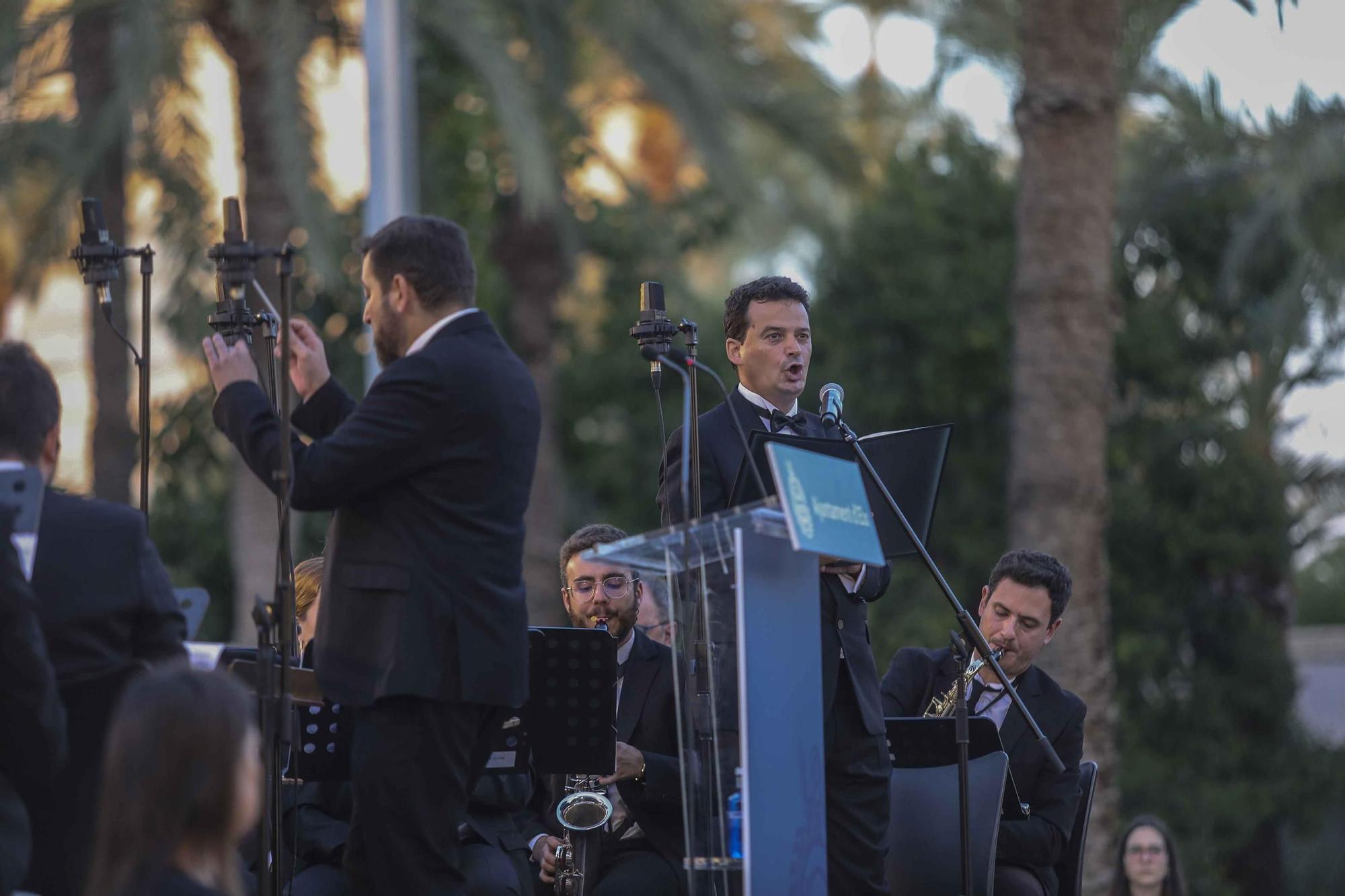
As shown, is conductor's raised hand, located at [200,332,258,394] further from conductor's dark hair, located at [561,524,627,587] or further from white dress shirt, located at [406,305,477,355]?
conductor's dark hair, located at [561,524,627,587]

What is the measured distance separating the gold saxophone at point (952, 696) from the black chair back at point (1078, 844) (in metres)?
0.59

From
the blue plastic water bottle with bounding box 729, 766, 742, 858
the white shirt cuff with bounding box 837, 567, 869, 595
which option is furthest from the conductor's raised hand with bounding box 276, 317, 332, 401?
the white shirt cuff with bounding box 837, 567, 869, 595

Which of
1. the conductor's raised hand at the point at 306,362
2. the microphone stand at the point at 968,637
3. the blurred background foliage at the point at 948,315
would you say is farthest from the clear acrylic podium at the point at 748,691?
the blurred background foliage at the point at 948,315

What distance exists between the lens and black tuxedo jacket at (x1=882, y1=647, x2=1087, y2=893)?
22.1 feet

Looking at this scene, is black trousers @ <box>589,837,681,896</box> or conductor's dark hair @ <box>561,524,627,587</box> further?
conductor's dark hair @ <box>561,524,627,587</box>

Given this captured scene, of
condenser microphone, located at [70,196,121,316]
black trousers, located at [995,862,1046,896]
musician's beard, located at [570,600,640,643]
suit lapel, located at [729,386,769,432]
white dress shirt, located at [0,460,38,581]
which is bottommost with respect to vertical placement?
black trousers, located at [995,862,1046,896]

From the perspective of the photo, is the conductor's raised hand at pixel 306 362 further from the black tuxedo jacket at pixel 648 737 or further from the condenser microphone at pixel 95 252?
the black tuxedo jacket at pixel 648 737

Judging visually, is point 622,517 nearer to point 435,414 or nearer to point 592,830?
point 592,830

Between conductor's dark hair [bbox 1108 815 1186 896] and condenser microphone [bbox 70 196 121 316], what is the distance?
5.97m

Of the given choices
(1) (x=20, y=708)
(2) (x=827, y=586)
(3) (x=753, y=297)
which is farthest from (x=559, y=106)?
(1) (x=20, y=708)

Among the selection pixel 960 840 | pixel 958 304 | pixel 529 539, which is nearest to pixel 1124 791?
pixel 958 304

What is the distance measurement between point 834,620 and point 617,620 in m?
1.73

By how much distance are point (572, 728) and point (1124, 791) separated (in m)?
9.35

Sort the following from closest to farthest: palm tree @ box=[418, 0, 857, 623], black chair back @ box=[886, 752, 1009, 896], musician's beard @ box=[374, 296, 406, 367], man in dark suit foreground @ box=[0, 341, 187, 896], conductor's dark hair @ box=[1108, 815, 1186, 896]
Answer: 1. man in dark suit foreground @ box=[0, 341, 187, 896]
2. musician's beard @ box=[374, 296, 406, 367]
3. black chair back @ box=[886, 752, 1009, 896]
4. conductor's dark hair @ box=[1108, 815, 1186, 896]
5. palm tree @ box=[418, 0, 857, 623]
